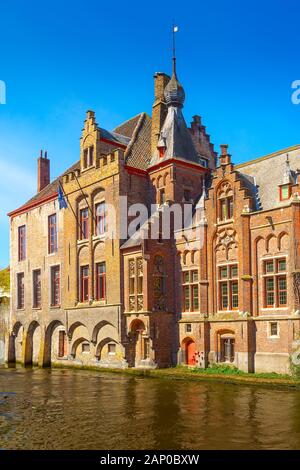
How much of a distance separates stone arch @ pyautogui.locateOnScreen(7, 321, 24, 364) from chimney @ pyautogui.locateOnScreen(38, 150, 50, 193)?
1208 cm

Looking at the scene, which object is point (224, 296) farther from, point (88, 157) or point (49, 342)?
point (49, 342)

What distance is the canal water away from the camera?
45.5 ft

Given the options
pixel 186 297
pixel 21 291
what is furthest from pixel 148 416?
pixel 21 291

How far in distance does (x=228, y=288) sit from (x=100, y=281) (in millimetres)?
10007

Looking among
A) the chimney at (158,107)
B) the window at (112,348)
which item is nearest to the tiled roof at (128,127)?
the chimney at (158,107)

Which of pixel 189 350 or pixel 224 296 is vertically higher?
pixel 224 296

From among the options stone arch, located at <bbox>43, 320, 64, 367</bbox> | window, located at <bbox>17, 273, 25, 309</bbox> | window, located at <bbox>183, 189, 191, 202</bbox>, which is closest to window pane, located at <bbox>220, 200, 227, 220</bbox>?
window, located at <bbox>183, 189, 191, 202</bbox>

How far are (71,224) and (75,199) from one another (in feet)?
5.88

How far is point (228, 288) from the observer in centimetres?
2838

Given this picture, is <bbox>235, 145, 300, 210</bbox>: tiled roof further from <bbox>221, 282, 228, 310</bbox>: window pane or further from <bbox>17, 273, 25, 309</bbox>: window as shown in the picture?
<bbox>17, 273, 25, 309</bbox>: window

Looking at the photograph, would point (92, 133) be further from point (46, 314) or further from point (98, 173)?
point (46, 314)

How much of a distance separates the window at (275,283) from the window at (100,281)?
11834 millimetres

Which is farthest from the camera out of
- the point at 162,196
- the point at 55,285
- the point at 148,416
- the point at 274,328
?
the point at 55,285

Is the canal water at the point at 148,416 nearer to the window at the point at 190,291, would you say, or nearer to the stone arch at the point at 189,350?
the stone arch at the point at 189,350
